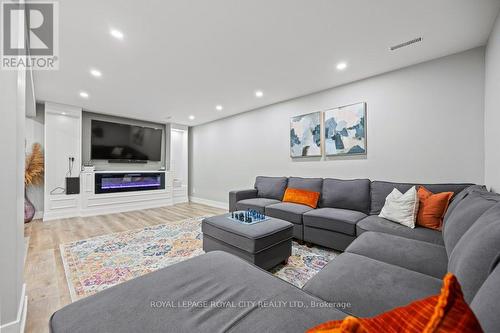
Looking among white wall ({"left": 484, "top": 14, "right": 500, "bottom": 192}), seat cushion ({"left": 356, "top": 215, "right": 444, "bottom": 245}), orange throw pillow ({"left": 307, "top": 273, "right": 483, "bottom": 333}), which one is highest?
white wall ({"left": 484, "top": 14, "right": 500, "bottom": 192})

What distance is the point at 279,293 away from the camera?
97 centimetres

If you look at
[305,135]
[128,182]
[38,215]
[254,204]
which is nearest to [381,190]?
[305,135]

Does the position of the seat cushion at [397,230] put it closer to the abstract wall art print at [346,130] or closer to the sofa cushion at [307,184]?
the sofa cushion at [307,184]

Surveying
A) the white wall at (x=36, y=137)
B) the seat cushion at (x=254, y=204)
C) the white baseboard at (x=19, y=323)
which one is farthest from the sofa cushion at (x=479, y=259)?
the white wall at (x=36, y=137)

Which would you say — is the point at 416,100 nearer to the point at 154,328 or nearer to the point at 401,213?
the point at 401,213

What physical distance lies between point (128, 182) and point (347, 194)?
5144 mm

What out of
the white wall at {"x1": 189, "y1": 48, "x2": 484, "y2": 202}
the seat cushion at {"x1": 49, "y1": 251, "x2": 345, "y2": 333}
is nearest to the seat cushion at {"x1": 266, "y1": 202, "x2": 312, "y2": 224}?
the white wall at {"x1": 189, "y1": 48, "x2": 484, "y2": 202}

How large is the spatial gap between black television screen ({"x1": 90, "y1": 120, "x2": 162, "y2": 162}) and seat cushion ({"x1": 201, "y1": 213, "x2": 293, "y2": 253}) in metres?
4.18

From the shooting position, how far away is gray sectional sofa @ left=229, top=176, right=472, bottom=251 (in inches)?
87.7

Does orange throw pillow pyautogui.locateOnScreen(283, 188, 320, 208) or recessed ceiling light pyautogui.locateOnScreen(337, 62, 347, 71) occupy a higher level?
recessed ceiling light pyautogui.locateOnScreen(337, 62, 347, 71)

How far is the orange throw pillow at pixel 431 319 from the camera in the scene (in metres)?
0.32

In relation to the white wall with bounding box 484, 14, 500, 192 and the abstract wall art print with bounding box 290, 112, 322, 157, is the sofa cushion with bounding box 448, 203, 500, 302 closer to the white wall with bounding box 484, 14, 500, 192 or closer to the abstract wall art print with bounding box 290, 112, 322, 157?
the white wall with bounding box 484, 14, 500, 192

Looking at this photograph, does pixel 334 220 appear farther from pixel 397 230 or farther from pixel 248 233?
pixel 248 233
